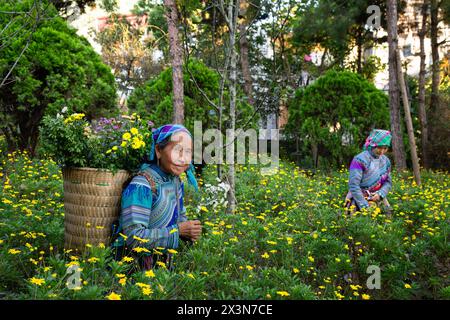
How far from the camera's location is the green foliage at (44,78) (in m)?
6.77

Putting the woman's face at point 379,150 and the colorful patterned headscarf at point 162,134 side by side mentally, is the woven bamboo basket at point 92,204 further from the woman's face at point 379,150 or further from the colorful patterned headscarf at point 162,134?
the woman's face at point 379,150

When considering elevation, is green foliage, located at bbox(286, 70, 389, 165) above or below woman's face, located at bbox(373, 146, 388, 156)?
above

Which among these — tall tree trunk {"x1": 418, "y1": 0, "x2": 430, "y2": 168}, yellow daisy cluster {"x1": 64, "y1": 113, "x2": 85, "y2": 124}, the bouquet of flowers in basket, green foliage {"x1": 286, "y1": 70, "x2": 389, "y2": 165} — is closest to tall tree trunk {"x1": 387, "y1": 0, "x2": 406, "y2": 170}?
green foliage {"x1": 286, "y1": 70, "x2": 389, "y2": 165}

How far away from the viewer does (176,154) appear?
287cm

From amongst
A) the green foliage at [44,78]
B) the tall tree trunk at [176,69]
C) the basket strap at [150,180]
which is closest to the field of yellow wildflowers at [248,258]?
the basket strap at [150,180]

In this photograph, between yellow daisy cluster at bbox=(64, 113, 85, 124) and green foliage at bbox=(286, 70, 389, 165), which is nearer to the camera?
yellow daisy cluster at bbox=(64, 113, 85, 124)

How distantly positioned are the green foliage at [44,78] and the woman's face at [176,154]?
4.28 m

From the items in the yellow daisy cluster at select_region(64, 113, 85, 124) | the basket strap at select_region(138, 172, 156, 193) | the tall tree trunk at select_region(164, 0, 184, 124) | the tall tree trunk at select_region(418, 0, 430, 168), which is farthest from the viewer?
the tall tree trunk at select_region(418, 0, 430, 168)

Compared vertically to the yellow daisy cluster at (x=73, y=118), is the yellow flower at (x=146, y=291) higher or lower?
lower

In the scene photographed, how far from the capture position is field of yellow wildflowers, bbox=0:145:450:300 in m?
2.50

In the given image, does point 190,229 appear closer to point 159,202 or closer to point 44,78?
point 159,202

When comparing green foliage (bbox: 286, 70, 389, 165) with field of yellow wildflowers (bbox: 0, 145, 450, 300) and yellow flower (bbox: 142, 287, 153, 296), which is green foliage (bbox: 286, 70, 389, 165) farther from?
yellow flower (bbox: 142, 287, 153, 296)

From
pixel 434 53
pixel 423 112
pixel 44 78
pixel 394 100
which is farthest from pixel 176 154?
pixel 434 53

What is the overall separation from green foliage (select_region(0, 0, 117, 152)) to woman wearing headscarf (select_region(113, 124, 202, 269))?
14.0 ft
